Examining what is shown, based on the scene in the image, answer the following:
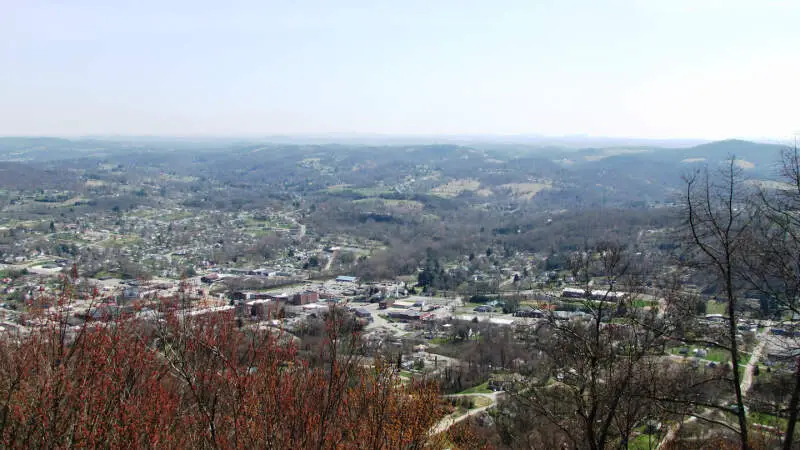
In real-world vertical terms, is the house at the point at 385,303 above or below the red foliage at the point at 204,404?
below

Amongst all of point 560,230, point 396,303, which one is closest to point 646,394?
point 396,303

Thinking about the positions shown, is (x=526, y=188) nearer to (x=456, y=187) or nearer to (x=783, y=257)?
(x=456, y=187)

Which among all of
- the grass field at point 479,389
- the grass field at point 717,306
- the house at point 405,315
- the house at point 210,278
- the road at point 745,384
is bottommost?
the house at point 210,278

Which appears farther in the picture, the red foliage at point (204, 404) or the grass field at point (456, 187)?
the grass field at point (456, 187)

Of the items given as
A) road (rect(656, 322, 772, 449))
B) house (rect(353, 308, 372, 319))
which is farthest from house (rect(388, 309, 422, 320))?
road (rect(656, 322, 772, 449))

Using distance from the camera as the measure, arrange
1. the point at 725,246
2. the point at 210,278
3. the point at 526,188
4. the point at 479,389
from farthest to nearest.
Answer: the point at 526,188 < the point at 210,278 < the point at 479,389 < the point at 725,246

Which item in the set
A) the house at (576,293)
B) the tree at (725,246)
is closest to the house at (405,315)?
the house at (576,293)

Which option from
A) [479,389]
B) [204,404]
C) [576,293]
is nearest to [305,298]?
[479,389]

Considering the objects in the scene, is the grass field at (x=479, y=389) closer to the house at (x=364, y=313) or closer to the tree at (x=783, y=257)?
the house at (x=364, y=313)

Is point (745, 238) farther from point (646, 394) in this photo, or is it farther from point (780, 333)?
point (646, 394)
